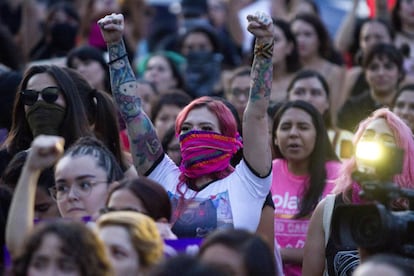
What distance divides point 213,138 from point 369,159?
158cm

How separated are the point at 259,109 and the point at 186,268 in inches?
78.4

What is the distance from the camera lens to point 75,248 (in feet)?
17.7

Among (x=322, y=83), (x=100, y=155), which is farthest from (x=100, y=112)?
(x=322, y=83)

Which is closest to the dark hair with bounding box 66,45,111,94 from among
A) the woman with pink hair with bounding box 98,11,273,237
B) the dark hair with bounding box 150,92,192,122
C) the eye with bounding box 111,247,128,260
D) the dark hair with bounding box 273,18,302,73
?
the dark hair with bounding box 150,92,192,122

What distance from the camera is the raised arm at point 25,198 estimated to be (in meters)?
5.72

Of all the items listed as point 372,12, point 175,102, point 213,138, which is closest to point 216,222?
point 213,138

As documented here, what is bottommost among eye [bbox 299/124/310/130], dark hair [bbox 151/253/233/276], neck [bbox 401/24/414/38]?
eye [bbox 299/124/310/130]

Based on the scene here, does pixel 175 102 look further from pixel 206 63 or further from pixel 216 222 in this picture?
pixel 216 222

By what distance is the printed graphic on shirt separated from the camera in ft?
22.5

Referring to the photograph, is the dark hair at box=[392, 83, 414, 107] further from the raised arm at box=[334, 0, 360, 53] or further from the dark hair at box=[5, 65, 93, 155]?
the dark hair at box=[5, 65, 93, 155]

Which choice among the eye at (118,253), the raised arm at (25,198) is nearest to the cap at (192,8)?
the raised arm at (25,198)

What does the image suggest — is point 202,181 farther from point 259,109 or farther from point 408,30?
point 408,30

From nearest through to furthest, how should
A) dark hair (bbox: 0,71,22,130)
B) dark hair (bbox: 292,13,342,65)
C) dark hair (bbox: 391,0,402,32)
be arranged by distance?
dark hair (bbox: 0,71,22,130)
dark hair (bbox: 292,13,342,65)
dark hair (bbox: 391,0,402,32)

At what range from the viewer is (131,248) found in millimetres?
5707
